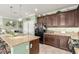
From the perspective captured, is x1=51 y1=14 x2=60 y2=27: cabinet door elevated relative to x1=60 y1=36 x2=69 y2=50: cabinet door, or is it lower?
elevated

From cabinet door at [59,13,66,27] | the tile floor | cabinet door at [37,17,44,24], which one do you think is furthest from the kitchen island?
cabinet door at [59,13,66,27]

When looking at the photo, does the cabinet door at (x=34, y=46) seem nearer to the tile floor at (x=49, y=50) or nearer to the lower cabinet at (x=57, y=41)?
the tile floor at (x=49, y=50)

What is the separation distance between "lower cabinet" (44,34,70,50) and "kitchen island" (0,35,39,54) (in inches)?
9.5

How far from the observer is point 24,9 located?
1932 millimetres

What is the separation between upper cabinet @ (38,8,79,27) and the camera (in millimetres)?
1902

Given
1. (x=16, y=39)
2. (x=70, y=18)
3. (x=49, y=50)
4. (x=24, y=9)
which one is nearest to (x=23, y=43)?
(x=16, y=39)

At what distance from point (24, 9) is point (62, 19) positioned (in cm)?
83

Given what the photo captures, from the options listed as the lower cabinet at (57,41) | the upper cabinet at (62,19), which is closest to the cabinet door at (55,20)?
the upper cabinet at (62,19)

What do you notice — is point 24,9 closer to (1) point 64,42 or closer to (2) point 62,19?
(2) point 62,19

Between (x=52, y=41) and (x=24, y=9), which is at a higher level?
(x=24, y=9)

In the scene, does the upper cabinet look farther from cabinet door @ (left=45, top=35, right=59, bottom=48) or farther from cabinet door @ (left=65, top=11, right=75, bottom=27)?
cabinet door @ (left=45, top=35, right=59, bottom=48)
